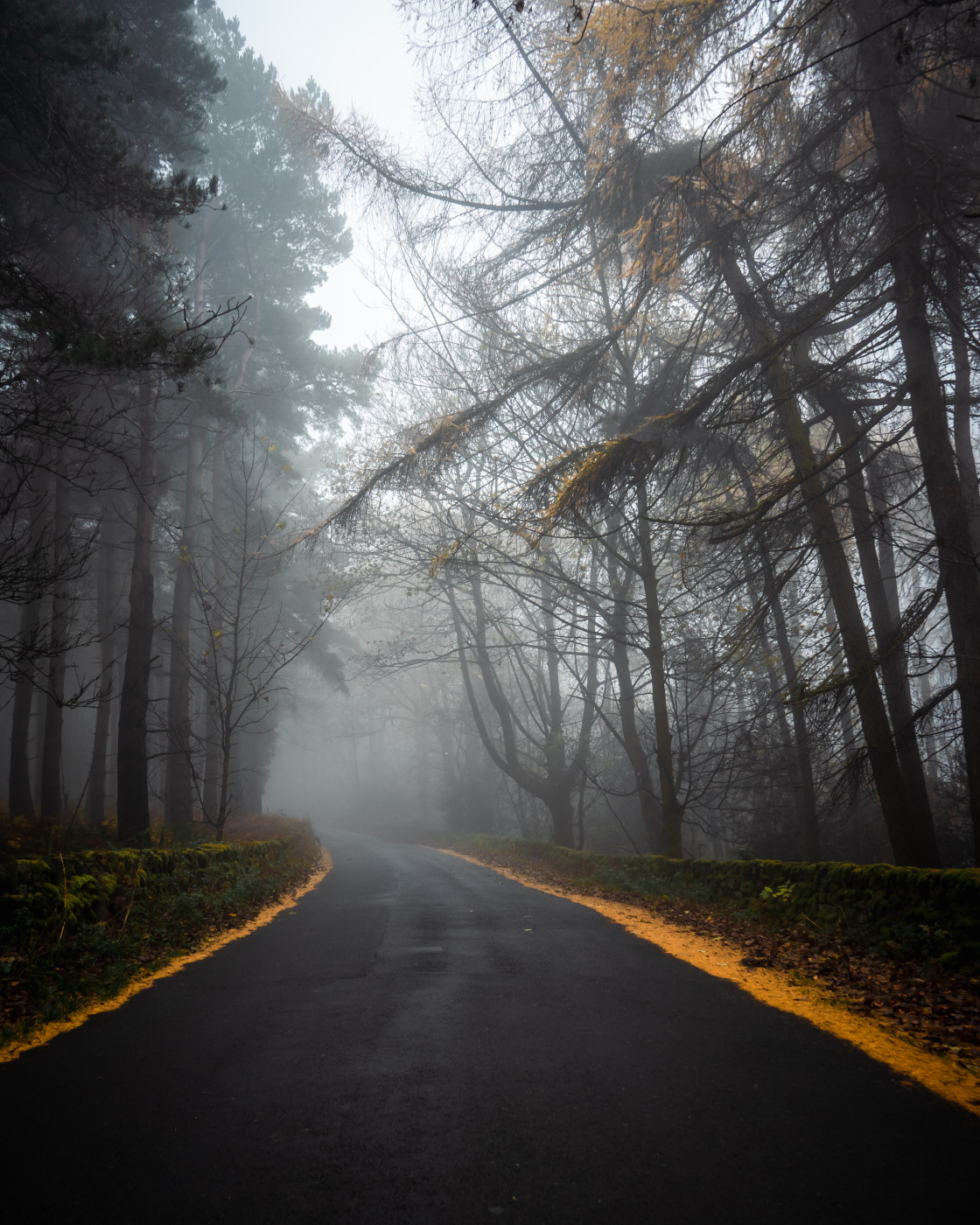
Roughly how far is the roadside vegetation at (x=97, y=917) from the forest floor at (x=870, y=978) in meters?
4.91

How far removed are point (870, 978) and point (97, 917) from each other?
6286 mm

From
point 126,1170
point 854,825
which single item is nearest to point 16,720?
point 126,1170

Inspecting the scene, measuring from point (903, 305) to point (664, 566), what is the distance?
10598mm

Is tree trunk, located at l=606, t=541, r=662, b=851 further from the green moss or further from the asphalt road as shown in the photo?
the asphalt road

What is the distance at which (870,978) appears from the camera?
187 inches

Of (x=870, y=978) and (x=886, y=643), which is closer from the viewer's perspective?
(x=870, y=978)

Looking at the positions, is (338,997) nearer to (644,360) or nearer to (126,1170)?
(126,1170)

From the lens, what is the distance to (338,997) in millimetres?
4484

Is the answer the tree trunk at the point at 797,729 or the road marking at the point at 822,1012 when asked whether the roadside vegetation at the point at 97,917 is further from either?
the tree trunk at the point at 797,729

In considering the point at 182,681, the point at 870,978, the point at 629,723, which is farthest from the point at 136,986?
the point at 182,681

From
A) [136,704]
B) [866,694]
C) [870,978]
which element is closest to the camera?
[870,978]

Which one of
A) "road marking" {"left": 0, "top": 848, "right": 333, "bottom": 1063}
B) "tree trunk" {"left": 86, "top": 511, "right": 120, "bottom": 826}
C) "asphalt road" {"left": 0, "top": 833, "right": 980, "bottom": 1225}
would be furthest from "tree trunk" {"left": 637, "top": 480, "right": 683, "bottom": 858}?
"tree trunk" {"left": 86, "top": 511, "right": 120, "bottom": 826}

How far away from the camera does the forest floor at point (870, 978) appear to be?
3678mm

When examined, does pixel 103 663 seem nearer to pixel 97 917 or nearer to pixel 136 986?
pixel 97 917
